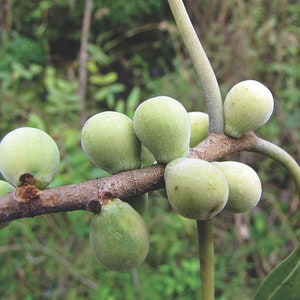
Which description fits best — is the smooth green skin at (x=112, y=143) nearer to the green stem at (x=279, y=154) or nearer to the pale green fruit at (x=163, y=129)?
the pale green fruit at (x=163, y=129)

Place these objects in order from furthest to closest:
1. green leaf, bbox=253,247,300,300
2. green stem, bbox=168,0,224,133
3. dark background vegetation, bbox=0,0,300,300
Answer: dark background vegetation, bbox=0,0,300,300 → green leaf, bbox=253,247,300,300 → green stem, bbox=168,0,224,133

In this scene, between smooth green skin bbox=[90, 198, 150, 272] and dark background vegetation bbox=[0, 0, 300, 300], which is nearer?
smooth green skin bbox=[90, 198, 150, 272]

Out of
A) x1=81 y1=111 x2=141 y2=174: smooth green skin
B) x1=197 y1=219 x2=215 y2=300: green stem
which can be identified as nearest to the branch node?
x1=81 y1=111 x2=141 y2=174: smooth green skin

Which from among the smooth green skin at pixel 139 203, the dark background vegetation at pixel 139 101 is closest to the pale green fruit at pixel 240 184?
the smooth green skin at pixel 139 203

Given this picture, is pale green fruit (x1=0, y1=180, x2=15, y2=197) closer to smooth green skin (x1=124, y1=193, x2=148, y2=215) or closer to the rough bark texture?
the rough bark texture

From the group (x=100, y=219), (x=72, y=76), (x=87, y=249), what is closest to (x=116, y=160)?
(x=100, y=219)

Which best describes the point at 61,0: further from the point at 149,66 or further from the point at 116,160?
the point at 116,160
